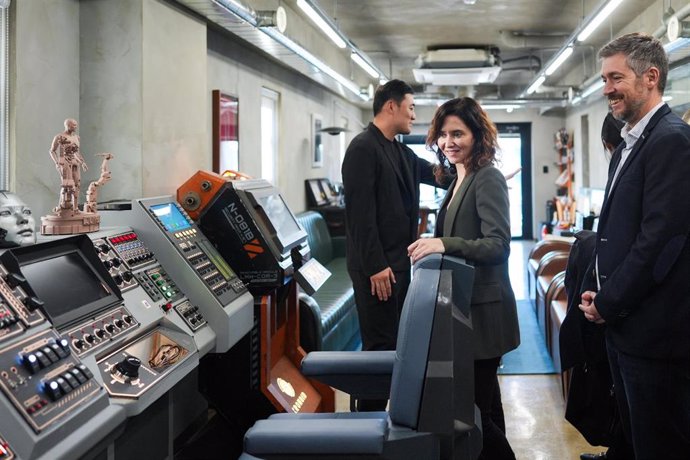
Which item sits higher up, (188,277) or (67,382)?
(188,277)

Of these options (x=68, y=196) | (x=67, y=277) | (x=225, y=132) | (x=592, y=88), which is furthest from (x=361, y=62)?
(x=67, y=277)

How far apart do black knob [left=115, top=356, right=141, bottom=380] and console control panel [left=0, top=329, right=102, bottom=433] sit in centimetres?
20

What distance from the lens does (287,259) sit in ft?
11.3

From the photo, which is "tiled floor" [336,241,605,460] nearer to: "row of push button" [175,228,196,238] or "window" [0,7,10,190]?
"row of push button" [175,228,196,238]

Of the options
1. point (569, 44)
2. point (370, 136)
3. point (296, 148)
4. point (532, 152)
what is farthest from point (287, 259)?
point (532, 152)

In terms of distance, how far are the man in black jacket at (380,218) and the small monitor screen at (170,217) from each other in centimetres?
74

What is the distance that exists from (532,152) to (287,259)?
12.7 metres

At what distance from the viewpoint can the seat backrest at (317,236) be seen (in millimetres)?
7254

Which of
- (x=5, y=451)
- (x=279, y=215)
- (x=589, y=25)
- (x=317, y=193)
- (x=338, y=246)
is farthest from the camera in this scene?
(x=317, y=193)

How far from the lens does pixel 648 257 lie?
198 centimetres

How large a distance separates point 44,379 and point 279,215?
2068 mm

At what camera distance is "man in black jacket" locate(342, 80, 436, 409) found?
3.10m

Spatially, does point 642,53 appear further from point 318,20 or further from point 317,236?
point 317,236

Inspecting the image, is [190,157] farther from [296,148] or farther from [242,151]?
[296,148]
